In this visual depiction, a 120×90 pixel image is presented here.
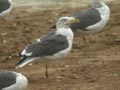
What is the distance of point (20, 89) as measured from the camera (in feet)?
28.6

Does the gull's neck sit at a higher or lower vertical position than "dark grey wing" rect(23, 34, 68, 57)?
lower

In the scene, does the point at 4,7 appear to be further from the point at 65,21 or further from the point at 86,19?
the point at 65,21

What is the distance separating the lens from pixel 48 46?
1085 cm

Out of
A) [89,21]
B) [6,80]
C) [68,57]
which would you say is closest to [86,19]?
[89,21]

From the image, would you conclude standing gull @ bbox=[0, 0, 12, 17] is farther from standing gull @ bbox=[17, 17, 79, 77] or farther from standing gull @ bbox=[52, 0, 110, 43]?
standing gull @ bbox=[17, 17, 79, 77]

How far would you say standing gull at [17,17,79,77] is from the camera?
A: 10385 millimetres

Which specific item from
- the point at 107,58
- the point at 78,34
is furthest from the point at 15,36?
the point at 107,58

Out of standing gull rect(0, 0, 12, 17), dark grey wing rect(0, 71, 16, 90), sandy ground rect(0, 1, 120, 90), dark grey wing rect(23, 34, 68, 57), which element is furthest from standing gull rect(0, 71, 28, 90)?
standing gull rect(0, 0, 12, 17)

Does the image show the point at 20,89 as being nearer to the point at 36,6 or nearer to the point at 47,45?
the point at 47,45

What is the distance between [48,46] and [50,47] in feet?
0.16

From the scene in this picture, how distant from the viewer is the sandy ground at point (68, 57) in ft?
33.9

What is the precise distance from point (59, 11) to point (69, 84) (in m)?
7.96

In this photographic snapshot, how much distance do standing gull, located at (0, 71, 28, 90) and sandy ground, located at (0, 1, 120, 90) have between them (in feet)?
3.92

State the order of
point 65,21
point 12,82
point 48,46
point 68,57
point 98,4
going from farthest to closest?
1. point 98,4
2. point 68,57
3. point 65,21
4. point 48,46
5. point 12,82
